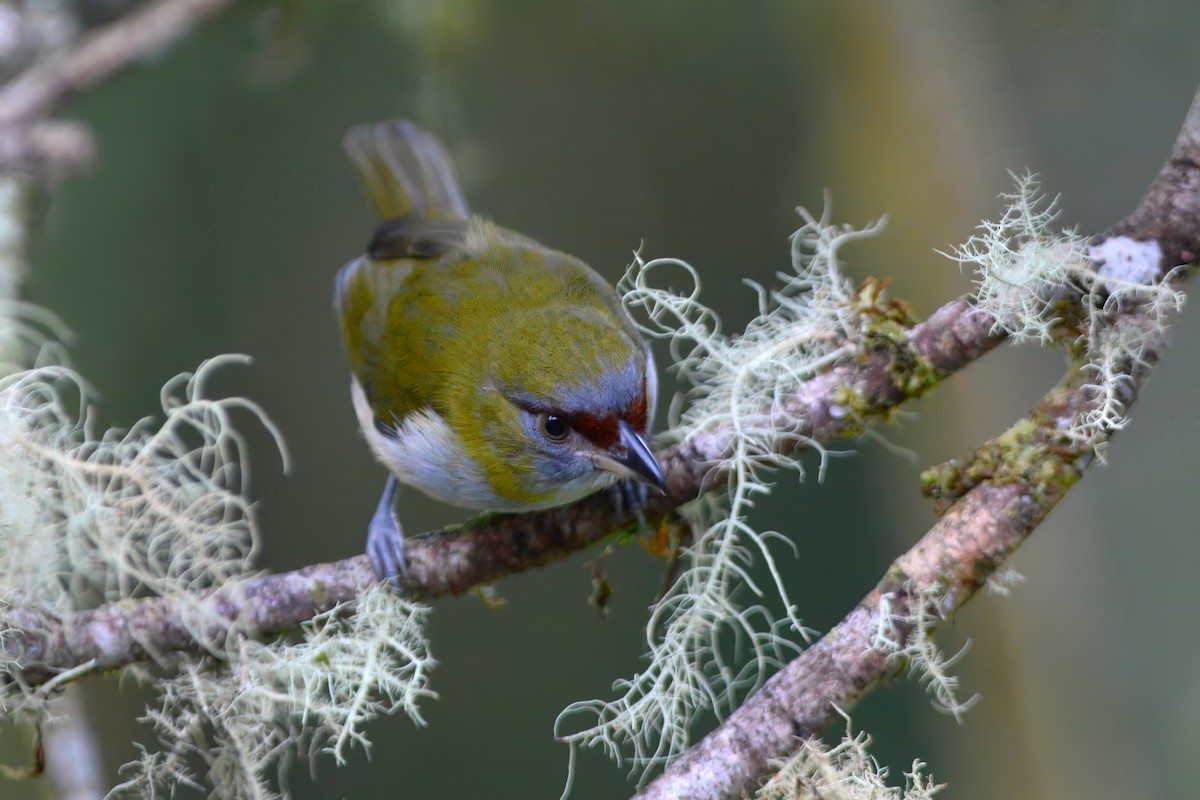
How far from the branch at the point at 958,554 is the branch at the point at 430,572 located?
0.36ft

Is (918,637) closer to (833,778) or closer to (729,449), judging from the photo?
(833,778)

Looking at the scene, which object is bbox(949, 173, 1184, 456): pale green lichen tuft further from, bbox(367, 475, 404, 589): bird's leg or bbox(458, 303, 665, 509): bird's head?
bbox(367, 475, 404, 589): bird's leg

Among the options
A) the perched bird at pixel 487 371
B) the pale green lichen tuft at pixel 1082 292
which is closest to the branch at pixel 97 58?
the perched bird at pixel 487 371

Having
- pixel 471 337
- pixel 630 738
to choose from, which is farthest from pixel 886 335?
pixel 471 337

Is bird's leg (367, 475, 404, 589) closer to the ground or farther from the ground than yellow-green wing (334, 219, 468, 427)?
closer to the ground

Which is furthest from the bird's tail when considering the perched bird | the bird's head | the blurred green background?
the bird's head

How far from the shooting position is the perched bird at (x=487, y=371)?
3.61 ft

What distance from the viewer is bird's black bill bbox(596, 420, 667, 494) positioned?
99cm

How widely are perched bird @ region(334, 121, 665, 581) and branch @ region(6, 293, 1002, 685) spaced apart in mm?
41

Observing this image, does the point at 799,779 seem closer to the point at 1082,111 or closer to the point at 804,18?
the point at 1082,111

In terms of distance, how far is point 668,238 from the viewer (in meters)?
1.68

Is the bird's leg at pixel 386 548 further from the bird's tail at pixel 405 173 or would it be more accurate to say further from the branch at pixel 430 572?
the bird's tail at pixel 405 173

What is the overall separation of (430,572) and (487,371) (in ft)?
0.91

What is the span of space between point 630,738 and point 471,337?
1.93 feet
